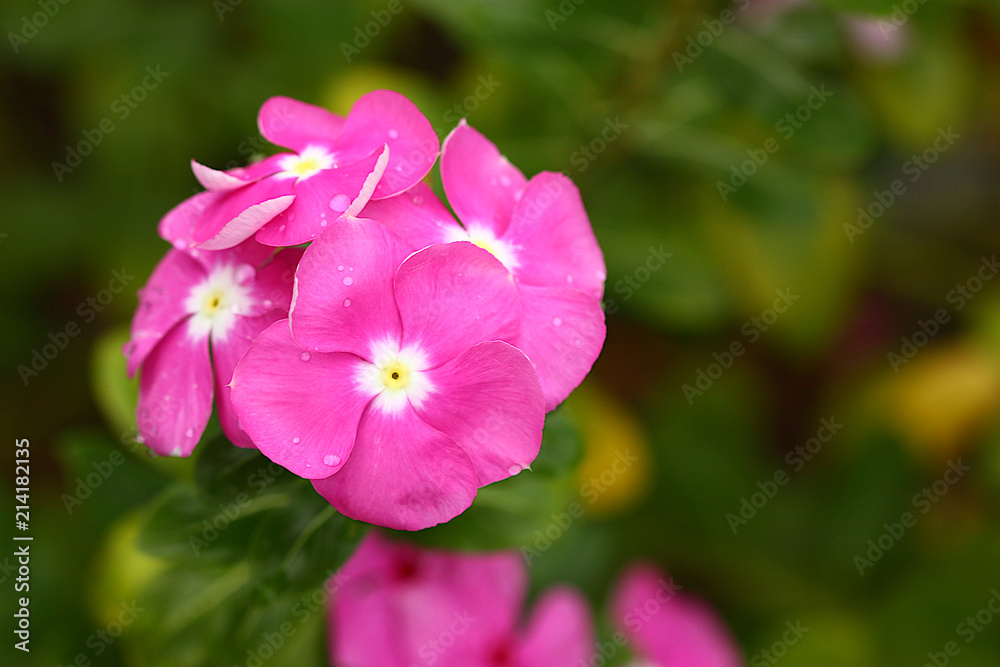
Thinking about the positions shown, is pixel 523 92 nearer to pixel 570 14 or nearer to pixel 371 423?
pixel 570 14

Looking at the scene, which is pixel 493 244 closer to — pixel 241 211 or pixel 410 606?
pixel 241 211

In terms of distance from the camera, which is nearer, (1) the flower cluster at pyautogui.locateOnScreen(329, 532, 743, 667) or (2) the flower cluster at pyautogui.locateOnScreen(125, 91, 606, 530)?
(2) the flower cluster at pyautogui.locateOnScreen(125, 91, 606, 530)

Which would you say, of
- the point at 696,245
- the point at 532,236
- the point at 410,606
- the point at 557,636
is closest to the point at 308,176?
the point at 532,236

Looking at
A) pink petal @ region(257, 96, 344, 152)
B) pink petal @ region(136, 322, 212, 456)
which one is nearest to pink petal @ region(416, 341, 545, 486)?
pink petal @ region(136, 322, 212, 456)

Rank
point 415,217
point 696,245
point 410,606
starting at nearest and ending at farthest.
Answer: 1. point 415,217
2. point 410,606
3. point 696,245

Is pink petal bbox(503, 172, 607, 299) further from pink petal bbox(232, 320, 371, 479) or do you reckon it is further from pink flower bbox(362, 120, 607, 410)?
pink petal bbox(232, 320, 371, 479)

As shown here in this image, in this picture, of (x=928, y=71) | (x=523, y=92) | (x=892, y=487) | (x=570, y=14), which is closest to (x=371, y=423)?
(x=570, y=14)
